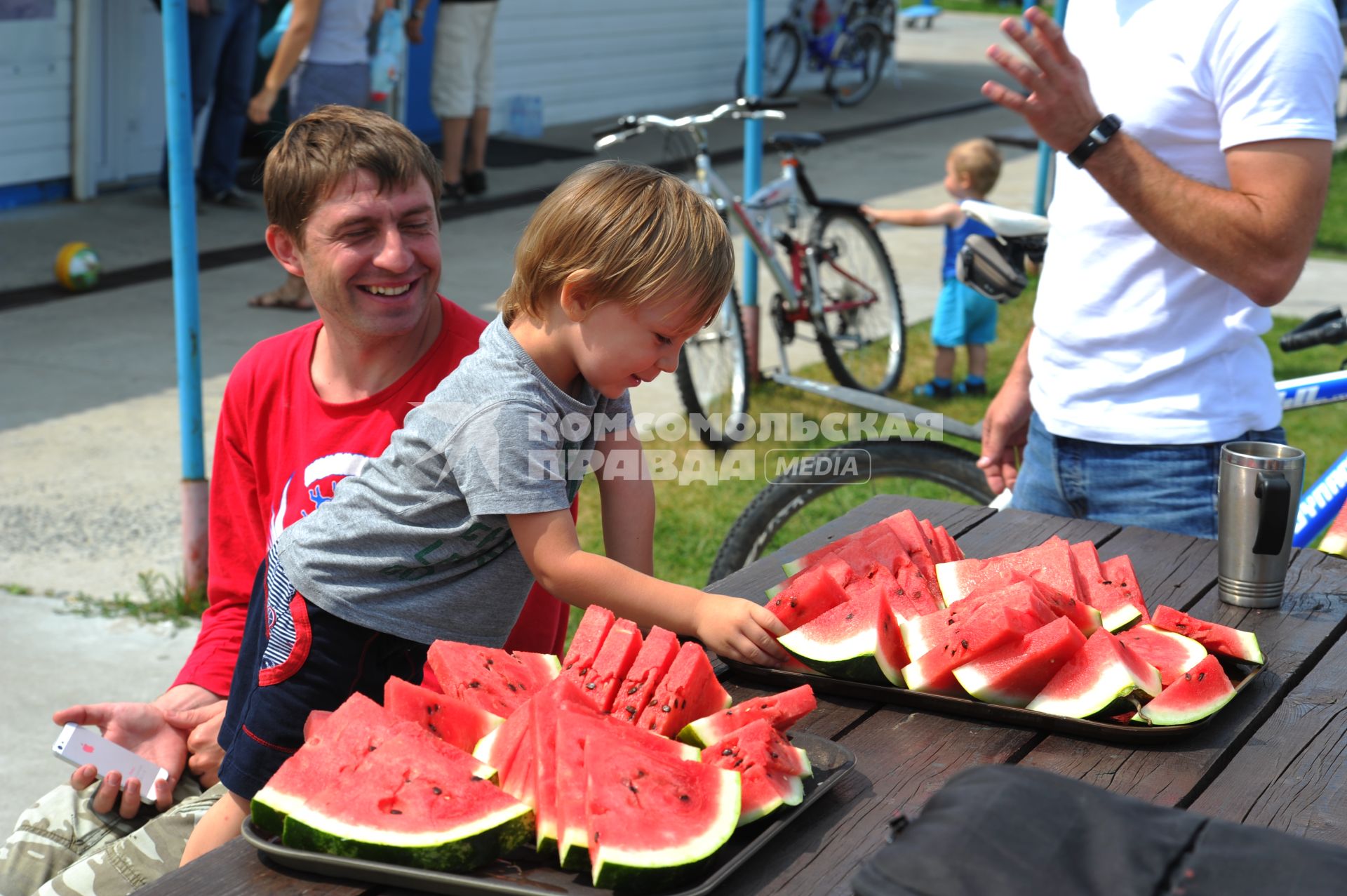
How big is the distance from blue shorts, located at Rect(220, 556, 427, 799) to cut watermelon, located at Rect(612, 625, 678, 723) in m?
0.64

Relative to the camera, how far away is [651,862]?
1577 millimetres

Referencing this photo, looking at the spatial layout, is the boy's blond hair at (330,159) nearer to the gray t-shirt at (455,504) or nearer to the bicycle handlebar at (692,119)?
the gray t-shirt at (455,504)

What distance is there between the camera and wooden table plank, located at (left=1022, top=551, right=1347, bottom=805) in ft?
6.34

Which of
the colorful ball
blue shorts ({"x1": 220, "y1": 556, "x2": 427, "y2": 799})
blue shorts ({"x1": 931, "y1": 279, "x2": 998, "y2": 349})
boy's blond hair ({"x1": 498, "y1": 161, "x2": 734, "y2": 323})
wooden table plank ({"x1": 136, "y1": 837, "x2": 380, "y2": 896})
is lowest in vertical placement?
the colorful ball

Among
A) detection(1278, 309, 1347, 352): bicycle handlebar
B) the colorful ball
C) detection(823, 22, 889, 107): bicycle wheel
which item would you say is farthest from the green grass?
the colorful ball

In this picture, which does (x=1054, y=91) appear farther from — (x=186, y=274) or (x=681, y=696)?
(x=186, y=274)

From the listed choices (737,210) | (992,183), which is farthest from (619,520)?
(992,183)

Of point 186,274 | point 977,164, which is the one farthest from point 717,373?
point 186,274

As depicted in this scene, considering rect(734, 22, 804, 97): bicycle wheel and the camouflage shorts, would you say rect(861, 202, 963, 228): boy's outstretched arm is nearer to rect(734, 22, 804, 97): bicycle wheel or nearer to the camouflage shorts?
the camouflage shorts

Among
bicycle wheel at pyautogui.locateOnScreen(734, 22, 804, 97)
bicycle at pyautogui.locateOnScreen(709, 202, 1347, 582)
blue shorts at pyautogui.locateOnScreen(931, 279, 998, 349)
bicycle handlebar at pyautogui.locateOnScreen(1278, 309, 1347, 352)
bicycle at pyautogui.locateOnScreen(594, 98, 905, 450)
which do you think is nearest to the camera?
bicycle at pyautogui.locateOnScreen(709, 202, 1347, 582)

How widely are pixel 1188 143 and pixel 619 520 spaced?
54.0 inches

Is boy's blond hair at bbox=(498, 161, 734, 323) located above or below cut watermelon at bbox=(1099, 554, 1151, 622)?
above

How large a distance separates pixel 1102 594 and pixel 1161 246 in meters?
0.84

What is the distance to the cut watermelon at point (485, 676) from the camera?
1.95 metres
